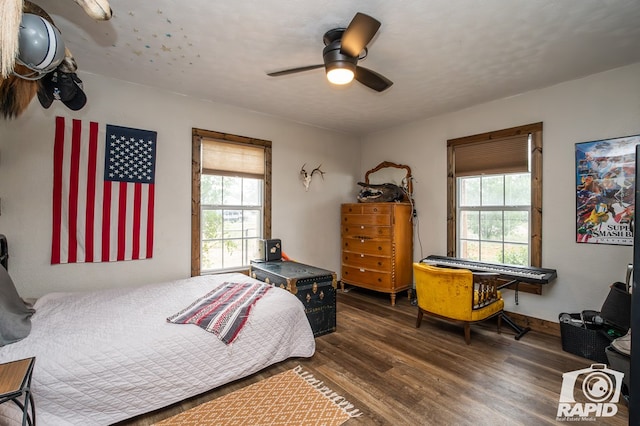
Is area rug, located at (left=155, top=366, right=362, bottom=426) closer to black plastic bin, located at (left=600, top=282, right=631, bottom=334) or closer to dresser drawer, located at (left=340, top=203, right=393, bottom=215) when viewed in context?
black plastic bin, located at (left=600, top=282, right=631, bottom=334)

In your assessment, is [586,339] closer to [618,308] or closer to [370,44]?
[618,308]

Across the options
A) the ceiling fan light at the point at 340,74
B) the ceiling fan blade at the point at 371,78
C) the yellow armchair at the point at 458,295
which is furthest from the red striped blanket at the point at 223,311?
the ceiling fan blade at the point at 371,78

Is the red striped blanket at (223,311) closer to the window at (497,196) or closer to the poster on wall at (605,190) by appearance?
the window at (497,196)

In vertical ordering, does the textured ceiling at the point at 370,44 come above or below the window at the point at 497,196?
above

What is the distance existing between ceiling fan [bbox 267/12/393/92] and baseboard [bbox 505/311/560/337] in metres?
3.08

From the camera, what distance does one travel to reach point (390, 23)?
6.95ft

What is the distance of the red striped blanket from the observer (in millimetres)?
2133

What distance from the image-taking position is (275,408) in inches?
76.4

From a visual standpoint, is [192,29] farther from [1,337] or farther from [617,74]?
[617,74]

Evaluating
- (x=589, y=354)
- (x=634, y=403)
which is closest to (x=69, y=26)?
(x=634, y=403)

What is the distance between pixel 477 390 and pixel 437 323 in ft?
4.17

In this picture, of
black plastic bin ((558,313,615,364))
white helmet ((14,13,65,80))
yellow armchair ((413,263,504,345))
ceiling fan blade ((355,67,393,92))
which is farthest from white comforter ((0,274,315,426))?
black plastic bin ((558,313,615,364))

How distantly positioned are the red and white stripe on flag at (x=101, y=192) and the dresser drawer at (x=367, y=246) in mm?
2755

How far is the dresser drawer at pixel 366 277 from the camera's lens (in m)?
4.17
